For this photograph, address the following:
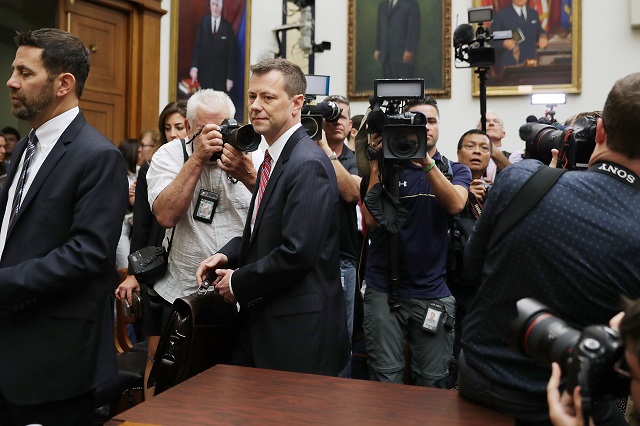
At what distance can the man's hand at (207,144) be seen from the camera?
9.25ft

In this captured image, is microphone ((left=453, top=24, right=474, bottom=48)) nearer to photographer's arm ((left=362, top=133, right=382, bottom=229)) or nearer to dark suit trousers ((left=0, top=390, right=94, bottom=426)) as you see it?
photographer's arm ((left=362, top=133, right=382, bottom=229))

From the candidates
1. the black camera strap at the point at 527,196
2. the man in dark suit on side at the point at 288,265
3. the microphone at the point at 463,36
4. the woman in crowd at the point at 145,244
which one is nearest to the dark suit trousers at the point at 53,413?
the man in dark suit on side at the point at 288,265

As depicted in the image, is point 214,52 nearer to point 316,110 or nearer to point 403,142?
point 316,110

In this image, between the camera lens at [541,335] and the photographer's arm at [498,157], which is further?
the photographer's arm at [498,157]

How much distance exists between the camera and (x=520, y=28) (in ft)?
24.7

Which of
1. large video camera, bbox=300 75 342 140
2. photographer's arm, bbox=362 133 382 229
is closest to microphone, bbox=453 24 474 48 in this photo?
large video camera, bbox=300 75 342 140

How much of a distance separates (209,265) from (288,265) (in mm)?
397

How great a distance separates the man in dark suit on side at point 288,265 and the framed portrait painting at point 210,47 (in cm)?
581

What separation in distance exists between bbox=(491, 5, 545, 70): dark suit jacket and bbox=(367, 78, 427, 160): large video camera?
4554mm

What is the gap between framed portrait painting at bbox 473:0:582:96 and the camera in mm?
7367

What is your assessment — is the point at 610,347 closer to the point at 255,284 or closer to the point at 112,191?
the point at 255,284

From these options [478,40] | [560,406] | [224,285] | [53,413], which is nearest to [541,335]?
[560,406]

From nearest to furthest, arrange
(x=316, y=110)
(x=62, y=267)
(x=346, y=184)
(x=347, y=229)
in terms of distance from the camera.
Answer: (x=62, y=267) → (x=316, y=110) → (x=346, y=184) → (x=347, y=229)

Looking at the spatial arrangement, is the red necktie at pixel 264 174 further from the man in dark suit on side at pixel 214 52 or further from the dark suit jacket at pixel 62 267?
the man in dark suit on side at pixel 214 52
